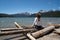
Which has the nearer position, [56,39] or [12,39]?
[56,39]

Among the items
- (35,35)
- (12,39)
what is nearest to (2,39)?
(12,39)

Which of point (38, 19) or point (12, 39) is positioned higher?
point (38, 19)

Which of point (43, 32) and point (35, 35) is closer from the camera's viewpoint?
point (35, 35)

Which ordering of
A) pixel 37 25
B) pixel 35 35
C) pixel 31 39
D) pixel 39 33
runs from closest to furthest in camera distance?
pixel 31 39 → pixel 35 35 → pixel 39 33 → pixel 37 25

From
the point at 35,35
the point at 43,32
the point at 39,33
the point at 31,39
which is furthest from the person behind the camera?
the point at 43,32

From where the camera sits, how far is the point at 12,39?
10188 mm

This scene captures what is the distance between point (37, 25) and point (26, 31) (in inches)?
73.1

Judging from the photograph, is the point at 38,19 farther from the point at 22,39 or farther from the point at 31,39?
the point at 31,39

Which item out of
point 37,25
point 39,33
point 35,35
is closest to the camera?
point 35,35

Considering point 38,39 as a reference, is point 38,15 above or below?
above

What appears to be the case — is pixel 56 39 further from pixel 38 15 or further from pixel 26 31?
pixel 38 15

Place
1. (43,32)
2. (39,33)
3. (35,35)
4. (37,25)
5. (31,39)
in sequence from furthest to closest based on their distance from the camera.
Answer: (37,25)
(43,32)
(39,33)
(35,35)
(31,39)

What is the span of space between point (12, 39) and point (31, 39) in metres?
2.33

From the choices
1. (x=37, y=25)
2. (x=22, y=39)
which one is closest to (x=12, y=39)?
(x=22, y=39)
